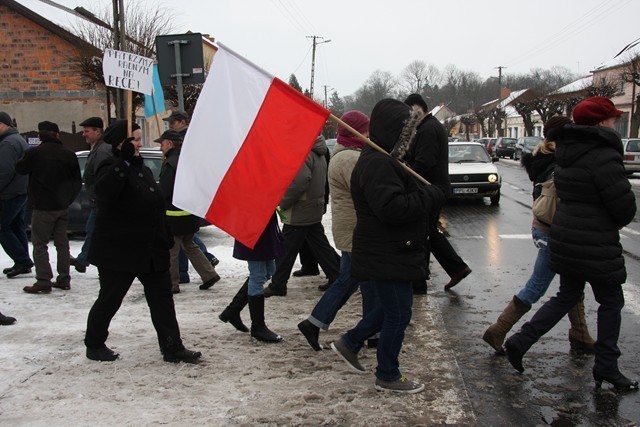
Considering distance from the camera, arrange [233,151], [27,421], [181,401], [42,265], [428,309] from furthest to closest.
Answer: [42,265] < [428,309] < [233,151] < [181,401] < [27,421]

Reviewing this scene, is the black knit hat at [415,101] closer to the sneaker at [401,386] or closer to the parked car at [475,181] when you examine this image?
the sneaker at [401,386]

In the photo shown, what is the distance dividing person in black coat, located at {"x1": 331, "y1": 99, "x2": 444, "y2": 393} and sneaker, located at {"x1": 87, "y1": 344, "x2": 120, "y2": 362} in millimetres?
1949

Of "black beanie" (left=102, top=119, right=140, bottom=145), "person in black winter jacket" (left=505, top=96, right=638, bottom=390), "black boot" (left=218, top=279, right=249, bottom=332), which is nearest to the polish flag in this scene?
"black beanie" (left=102, top=119, right=140, bottom=145)

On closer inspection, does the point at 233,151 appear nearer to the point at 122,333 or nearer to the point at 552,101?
the point at 122,333

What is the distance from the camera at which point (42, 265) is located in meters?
6.79

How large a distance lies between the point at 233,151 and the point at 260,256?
103 cm

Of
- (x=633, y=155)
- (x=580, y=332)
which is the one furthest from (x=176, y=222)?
(x=633, y=155)

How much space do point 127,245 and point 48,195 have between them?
283cm

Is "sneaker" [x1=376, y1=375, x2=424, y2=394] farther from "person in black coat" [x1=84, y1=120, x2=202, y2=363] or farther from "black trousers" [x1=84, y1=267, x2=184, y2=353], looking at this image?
"black trousers" [x1=84, y1=267, x2=184, y2=353]

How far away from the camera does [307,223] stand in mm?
6719

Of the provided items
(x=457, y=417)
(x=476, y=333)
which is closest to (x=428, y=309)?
(x=476, y=333)

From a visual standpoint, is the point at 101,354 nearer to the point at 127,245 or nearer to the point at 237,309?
the point at 127,245

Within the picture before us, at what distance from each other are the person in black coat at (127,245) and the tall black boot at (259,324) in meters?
0.61

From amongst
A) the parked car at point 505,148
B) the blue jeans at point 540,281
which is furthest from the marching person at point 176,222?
the parked car at point 505,148
